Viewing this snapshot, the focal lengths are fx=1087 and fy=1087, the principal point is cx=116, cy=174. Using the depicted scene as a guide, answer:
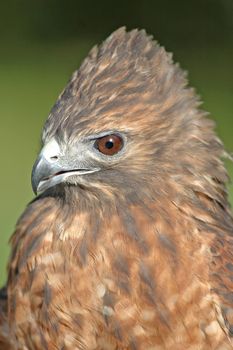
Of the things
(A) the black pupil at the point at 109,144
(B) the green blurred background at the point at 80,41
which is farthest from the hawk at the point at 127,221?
(B) the green blurred background at the point at 80,41

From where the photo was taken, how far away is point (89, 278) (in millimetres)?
4195

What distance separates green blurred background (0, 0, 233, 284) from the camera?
11.2 meters

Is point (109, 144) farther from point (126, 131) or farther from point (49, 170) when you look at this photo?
point (49, 170)

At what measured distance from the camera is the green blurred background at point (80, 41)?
36.8ft

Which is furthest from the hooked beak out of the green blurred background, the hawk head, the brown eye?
the green blurred background

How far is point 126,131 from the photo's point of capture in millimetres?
4160

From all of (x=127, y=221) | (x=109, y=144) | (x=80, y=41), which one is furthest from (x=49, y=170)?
(x=80, y=41)

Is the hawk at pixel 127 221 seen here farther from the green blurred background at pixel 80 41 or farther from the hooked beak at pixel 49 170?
the green blurred background at pixel 80 41

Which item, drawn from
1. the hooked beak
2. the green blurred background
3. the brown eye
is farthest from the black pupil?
the green blurred background

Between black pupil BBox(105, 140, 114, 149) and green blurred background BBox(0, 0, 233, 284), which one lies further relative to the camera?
green blurred background BBox(0, 0, 233, 284)

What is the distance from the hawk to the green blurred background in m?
6.37

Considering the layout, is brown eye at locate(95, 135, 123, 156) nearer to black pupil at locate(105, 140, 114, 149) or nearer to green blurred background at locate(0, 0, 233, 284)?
black pupil at locate(105, 140, 114, 149)

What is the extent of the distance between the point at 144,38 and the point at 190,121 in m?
0.38

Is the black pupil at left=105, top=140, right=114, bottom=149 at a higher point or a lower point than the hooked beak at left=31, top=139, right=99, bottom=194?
higher
